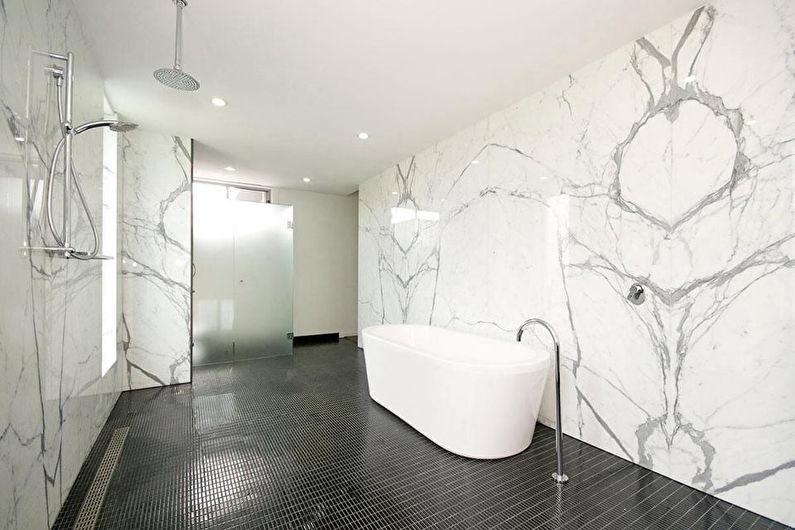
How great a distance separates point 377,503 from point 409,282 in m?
2.61

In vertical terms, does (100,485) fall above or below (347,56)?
below

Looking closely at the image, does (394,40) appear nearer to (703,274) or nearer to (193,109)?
(193,109)

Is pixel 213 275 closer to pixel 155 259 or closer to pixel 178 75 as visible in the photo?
pixel 155 259

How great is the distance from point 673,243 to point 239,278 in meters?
4.54

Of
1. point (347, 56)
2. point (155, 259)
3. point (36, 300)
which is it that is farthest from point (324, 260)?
point (36, 300)

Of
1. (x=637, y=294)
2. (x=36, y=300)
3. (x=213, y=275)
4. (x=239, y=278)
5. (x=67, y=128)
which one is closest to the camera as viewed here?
(x=36, y=300)

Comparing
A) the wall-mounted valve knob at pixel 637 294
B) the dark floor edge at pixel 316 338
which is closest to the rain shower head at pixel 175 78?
the wall-mounted valve knob at pixel 637 294

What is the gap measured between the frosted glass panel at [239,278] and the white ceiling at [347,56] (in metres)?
1.30

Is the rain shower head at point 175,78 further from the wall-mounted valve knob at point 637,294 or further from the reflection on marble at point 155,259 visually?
the wall-mounted valve knob at point 637,294

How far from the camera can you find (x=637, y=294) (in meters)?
2.01

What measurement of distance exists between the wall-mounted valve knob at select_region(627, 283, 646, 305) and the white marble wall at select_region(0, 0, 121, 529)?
278cm

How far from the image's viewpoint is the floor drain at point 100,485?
1569 millimetres

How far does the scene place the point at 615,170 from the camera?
6.97 feet

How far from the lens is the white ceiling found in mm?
1778
